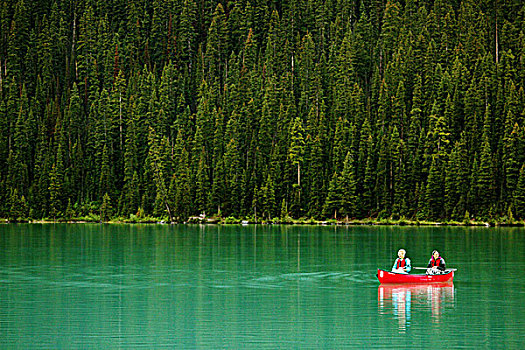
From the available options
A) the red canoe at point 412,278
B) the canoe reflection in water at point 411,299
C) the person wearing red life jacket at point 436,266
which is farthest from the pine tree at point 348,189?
the red canoe at point 412,278

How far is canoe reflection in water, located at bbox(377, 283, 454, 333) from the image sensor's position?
1553 inches

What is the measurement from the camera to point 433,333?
34.0 meters

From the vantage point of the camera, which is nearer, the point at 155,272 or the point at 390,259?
the point at 155,272

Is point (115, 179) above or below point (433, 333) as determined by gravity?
above

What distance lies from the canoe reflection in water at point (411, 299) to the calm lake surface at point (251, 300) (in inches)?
3.0

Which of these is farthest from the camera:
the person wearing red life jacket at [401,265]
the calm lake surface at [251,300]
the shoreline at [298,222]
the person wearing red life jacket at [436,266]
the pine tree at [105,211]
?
the pine tree at [105,211]

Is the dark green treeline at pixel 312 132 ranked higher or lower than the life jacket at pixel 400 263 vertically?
higher

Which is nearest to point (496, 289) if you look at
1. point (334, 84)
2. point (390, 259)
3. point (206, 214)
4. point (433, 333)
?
point (433, 333)

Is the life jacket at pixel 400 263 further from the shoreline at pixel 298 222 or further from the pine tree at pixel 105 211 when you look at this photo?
the pine tree at pixel 105 211

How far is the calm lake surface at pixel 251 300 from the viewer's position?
32906mm

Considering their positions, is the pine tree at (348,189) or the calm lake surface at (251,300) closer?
the calm lake surface at (251,300)

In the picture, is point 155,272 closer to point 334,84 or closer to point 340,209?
point 340,209

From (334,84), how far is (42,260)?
118 meters

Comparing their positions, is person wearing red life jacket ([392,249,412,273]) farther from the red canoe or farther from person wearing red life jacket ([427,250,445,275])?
person wearing red life jacket ([427,250,445,275])
